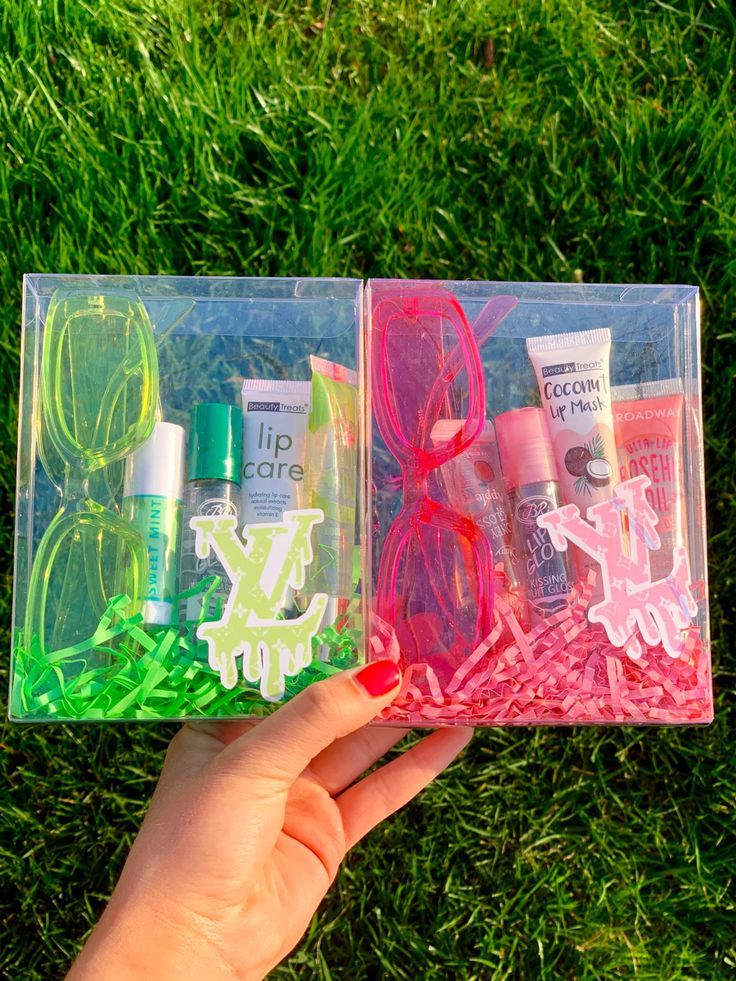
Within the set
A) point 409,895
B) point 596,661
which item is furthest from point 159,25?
point 409,895

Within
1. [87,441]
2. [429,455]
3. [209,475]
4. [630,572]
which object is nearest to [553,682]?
[630,572]

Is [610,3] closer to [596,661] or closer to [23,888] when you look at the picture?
[596,661]

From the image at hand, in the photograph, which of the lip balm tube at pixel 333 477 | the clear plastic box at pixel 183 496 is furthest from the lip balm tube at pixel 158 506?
the lip balm tube at pixel 333 477

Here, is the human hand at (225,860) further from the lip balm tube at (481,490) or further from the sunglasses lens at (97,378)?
A: the sunglasses lens at (97,378)

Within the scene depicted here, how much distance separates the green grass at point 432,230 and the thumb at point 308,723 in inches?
16.5

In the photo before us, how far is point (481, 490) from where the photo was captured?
0.83 metres

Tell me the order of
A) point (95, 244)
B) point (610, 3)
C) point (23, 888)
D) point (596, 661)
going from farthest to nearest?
point (610, 3) < point (95, 244) < point (23, 888) < point (596, 661)

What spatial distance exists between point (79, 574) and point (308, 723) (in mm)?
Answer: 253

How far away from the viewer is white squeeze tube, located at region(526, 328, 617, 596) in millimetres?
813

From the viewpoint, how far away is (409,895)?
109 cm

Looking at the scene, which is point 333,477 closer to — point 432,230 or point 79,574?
point 79,574

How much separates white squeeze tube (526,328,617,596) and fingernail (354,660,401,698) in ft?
0.65

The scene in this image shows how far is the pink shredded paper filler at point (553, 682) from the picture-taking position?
0.77 m

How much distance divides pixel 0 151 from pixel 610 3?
3.05 ft
